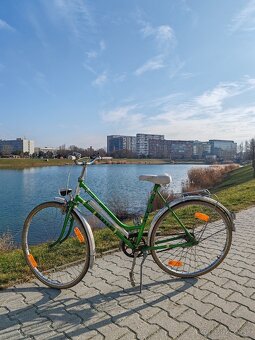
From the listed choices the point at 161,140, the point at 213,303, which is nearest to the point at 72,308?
the point at 213,303

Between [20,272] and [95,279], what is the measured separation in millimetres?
911

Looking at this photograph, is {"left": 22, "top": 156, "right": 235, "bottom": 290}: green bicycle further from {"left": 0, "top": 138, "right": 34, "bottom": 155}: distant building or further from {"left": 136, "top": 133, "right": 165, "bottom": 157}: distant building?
{"left": 136, "top": 133, "right": 165, "bottom": 157}: distant building

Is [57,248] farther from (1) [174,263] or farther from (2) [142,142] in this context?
(2) [142,142]

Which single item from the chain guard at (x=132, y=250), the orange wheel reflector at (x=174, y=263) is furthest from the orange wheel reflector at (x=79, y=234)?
the orange wheel reflector at (x=174, y=263)

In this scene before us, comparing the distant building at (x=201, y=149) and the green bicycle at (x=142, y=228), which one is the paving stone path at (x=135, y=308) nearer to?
the green bicycle at (x=142, y=228)

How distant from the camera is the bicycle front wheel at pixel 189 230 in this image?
3.32 metres

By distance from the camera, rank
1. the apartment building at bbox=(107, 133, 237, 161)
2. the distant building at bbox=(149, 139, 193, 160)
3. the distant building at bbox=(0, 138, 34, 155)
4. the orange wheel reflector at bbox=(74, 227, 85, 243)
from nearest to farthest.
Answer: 1. the orange wheel reflector at bbox=(74, 227, 85, 243)
2. the distant building at bbox=(0, 138, 34, 155)
3. the apartment building at bbox=(107, 133, 237, 161)
4. the distant building at bbox=(149, 139, 193, 160)

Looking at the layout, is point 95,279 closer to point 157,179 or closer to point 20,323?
point 20,323

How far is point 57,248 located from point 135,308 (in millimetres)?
1467

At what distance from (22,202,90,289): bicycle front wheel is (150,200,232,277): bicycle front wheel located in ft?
2.65

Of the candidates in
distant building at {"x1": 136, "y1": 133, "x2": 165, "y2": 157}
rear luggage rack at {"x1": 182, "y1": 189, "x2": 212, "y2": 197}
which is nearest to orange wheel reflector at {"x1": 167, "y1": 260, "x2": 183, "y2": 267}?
rear luggage rack at {"x1": 182, "y1": 189, "x2": 212, "y2": 197}

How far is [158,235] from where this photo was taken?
332 cm

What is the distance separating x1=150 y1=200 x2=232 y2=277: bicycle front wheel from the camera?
3.32 metres

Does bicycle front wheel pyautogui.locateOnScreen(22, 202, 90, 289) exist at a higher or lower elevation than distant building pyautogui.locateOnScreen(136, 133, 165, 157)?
lower
